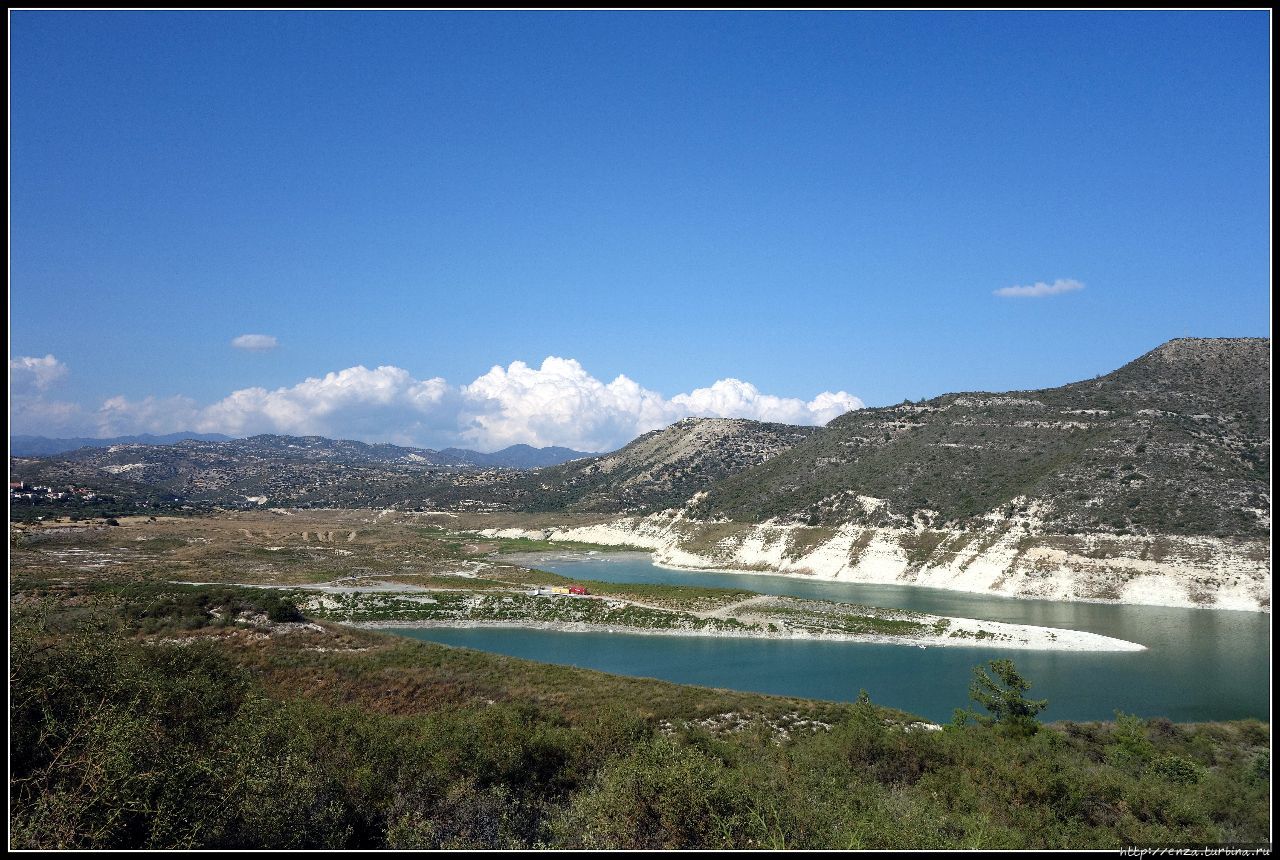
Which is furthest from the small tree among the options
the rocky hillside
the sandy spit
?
the rocky hillside

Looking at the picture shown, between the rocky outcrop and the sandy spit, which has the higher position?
the rocky outcrop

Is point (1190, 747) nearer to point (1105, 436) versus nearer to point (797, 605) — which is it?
point (797, 605)

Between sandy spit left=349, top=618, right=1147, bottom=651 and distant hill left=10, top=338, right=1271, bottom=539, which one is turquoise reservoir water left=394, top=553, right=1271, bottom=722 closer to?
sandy spit left=349, top=618, right=1147, bottom=651

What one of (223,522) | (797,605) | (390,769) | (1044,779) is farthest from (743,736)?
(223,522)

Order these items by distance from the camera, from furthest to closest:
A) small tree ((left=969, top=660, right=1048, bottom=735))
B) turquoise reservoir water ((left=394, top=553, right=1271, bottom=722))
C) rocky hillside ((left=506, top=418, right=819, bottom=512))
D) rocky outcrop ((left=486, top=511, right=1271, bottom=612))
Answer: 1. rocky hillside ((left=506, top=418, right=819, bottom=512))
2. rocky outcrop ((left=486, top=511, right=1271, bottom=612))
3. turquoise reservoir water ((left=394, top=553, right=1271, bottom=722))
4. small tree ((left=969, top=660, right=1048, bottom=735))

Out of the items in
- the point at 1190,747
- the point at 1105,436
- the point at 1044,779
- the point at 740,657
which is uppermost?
the point at 1105,436
